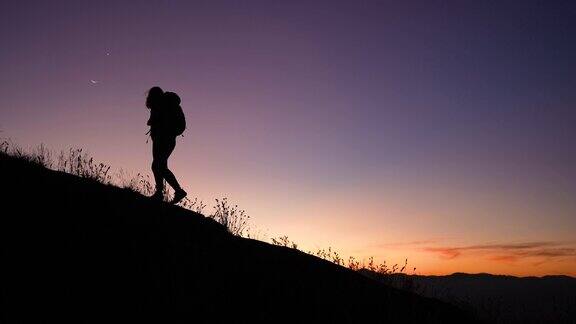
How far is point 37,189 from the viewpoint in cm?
566

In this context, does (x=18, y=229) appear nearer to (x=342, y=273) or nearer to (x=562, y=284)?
(x=342, y=273)

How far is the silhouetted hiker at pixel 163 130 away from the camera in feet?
26.9

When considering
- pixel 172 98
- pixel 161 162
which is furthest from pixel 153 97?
pixel 161 162

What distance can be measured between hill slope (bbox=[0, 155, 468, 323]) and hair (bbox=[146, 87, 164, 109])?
74.2 inches

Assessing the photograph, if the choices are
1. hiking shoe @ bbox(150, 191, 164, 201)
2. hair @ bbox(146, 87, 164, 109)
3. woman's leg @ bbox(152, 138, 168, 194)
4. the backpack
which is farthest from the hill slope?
hair @ bbox(146, 87, 164, 109)

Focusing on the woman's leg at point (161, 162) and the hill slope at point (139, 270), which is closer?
the hill slope at point (139, 270)

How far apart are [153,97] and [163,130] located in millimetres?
651

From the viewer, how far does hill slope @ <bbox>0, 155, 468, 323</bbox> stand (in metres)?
3.79

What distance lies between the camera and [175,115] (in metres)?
8.27

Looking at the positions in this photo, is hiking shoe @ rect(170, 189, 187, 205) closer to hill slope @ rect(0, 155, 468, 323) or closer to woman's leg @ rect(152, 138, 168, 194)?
woman's leg @ rect(152, 138, 168, 194)

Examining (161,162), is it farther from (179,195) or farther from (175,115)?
(175,115)

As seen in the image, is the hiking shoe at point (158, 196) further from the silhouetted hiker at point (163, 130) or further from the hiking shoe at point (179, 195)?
the hiking shoe at point (179, 195)

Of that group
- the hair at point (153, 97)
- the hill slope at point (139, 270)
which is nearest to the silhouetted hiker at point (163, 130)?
the hair at point (153, 97)

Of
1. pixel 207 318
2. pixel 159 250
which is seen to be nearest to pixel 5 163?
pixel 159 250
